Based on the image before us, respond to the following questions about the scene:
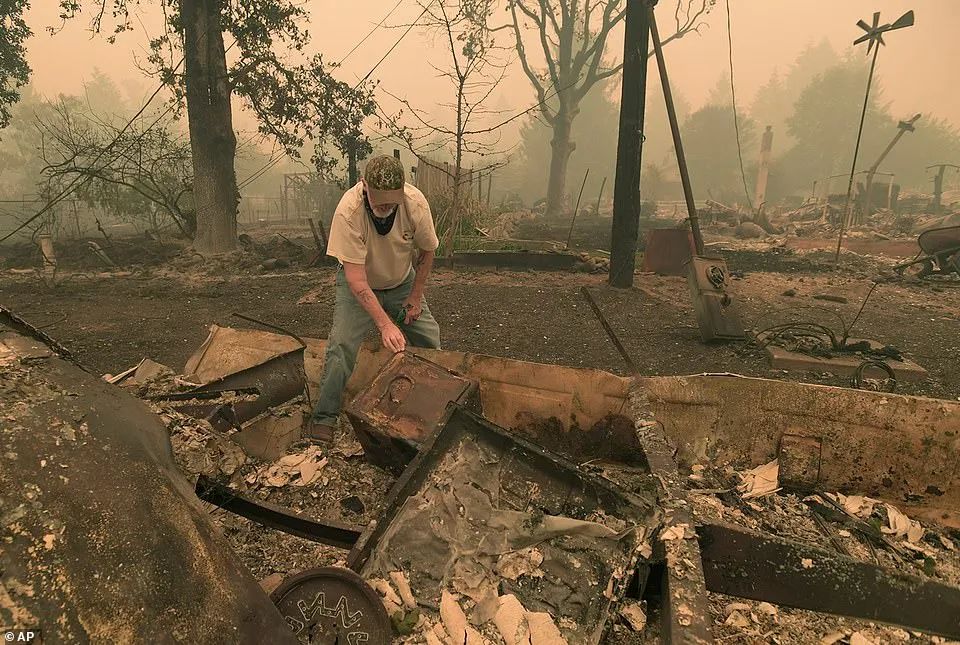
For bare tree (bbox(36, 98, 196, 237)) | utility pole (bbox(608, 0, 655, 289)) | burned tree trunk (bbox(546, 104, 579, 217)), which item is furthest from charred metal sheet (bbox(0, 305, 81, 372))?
burned tree trunk (bbox(546, 104, 579, 217))

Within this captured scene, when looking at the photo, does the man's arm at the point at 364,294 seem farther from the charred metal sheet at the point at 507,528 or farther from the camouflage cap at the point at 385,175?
the charred metal sheet at the point at 507,528

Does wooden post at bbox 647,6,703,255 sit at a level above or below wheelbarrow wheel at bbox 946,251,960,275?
above

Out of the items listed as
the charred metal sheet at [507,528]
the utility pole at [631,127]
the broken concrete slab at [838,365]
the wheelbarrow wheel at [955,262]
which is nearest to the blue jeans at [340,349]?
the charred metal sheet at [507,528]

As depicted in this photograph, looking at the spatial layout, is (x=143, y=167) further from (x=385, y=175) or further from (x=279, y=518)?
(x=279, y=518)

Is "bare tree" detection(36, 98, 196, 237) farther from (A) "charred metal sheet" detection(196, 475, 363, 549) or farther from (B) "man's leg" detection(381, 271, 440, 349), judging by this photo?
(A) "charred metal sheet" detection(196, 475, 363, 549)

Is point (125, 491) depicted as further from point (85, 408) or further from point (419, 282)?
point (419, 282)

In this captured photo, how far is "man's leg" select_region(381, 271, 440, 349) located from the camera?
3.70 meters

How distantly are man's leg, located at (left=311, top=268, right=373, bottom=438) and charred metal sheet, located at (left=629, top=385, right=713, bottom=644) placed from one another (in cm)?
190

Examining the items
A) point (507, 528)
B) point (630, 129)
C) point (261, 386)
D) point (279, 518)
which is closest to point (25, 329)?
point (279, 518)

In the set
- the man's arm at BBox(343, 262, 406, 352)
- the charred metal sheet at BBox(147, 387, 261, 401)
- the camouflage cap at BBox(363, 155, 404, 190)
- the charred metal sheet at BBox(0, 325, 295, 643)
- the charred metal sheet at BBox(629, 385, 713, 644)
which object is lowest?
the charred metal sheet at BBox(629, 385, 713, 644)

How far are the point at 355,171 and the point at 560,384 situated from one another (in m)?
9.39

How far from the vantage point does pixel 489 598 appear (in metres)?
2.05

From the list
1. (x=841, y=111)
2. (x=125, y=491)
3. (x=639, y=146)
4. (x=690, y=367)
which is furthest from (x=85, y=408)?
(x=841, y=111)

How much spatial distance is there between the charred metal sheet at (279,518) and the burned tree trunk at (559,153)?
26.4m
